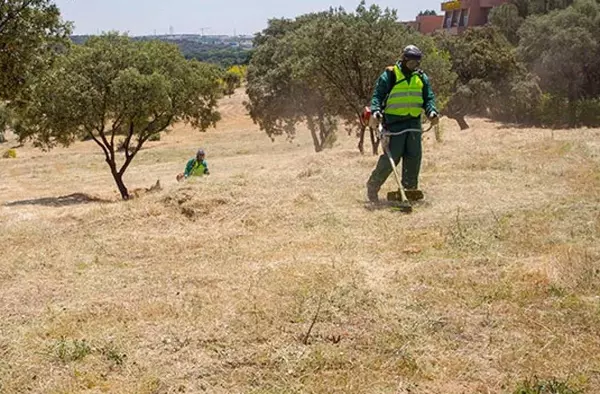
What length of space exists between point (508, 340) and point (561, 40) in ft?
103

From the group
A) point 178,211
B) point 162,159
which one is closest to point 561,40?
point 162,159

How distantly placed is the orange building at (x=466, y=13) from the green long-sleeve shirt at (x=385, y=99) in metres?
51.0

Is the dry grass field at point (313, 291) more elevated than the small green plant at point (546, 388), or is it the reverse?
the small green plant at point (546, 388)

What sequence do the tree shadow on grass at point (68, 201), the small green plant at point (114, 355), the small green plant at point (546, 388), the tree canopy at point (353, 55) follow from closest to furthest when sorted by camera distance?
the small green plant at point (546, 388) → the small green plant at point (114, 355) → the tree canopy at point (353, 55) → the tree shadow on grass at point (68, 201)

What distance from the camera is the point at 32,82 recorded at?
9.97 metres

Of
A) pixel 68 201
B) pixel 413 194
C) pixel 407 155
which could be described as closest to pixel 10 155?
pixel 68 201

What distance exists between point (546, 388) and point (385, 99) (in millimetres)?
5102

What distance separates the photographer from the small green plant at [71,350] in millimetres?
3834

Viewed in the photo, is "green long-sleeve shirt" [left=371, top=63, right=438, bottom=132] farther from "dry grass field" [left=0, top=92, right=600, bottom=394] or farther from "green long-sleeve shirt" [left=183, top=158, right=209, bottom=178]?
"green long-sleeve shirt" [left=183, top=158, right=209, bottom=178]

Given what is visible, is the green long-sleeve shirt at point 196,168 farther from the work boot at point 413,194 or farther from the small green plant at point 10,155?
the small green plant at point 10,155

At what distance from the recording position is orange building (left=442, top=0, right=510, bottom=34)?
55.9 meters

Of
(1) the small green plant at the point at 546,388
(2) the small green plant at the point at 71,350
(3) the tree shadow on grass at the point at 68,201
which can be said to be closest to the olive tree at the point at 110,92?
(3) the tree shadow on grass at the point at 68,201

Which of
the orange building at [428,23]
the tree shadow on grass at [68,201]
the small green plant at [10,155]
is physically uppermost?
the orange building at [428,23]

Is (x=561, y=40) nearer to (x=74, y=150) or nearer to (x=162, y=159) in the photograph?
(x=162, y=159)
